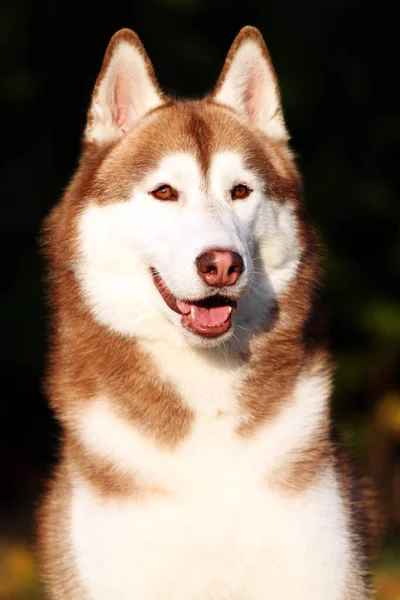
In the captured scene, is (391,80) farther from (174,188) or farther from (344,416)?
(174,188)

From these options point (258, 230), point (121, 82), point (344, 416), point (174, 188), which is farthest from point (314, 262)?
point (344, 416)

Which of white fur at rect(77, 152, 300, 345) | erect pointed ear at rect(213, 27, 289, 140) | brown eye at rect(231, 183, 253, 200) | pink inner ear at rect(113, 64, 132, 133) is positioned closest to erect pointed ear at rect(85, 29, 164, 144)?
pink inner ear at rect(113, 64, 132, 133)

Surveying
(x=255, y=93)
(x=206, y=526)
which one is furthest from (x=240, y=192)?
(x=206, y=526)

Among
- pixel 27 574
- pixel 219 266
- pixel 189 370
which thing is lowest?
pixel 27 574

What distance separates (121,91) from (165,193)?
0.61 meters

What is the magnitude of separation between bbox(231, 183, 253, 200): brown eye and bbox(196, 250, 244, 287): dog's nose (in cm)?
44

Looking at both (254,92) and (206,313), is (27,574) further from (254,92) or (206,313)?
(254,92)

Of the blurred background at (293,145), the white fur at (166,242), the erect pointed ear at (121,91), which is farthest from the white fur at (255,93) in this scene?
the blurred background at (293,145)

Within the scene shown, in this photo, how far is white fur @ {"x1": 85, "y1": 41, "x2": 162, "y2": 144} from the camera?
4352 mm

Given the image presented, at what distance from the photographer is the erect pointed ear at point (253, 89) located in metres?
4.55

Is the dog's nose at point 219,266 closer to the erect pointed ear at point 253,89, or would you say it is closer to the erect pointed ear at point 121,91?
the erect pointed ear at point 121,91

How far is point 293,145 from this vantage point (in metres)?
10.4

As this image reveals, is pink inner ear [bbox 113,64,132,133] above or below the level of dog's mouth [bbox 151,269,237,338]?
above

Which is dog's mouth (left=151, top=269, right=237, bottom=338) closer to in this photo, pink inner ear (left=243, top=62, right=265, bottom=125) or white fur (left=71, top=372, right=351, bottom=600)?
white fur (left=71, top=372, right=351, bottom=600)
